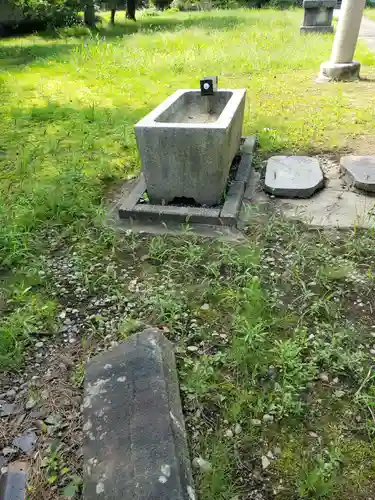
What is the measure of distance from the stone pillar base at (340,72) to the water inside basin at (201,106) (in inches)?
161

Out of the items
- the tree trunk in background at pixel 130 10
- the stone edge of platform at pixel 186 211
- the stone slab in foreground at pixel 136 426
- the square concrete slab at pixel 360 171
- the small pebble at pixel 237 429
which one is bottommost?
the tree trunk in background at pixel 130 10

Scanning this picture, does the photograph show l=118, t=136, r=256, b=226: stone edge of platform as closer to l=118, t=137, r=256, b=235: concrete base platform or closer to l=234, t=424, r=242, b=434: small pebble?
l=118, t=137, r=256, b=235: concrete base platform

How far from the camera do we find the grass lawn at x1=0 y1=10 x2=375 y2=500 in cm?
193

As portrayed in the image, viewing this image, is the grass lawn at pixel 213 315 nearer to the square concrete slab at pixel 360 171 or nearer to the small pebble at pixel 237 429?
the small pebble at pixel 237 429

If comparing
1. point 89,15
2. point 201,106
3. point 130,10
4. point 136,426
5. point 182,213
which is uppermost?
point 201,106

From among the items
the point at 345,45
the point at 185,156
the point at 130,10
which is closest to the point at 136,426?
the point at 185,156

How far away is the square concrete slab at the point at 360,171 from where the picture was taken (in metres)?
3.96

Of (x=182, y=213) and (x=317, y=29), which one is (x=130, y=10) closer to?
(x=317, y=29)

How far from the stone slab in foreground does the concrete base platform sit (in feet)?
4.88

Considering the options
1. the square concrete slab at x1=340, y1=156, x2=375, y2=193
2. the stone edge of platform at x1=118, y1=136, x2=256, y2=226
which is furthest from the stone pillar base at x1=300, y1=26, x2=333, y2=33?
the stone edge of platform at x1=118, y1=136, x2=256, y2=226

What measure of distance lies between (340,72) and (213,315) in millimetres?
6762

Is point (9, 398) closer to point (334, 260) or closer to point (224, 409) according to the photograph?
point (224, 409)

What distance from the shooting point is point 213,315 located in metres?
2.73

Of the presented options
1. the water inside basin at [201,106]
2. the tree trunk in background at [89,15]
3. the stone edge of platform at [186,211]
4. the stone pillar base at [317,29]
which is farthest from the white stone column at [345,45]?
the tree trunk in background at [89,15]
